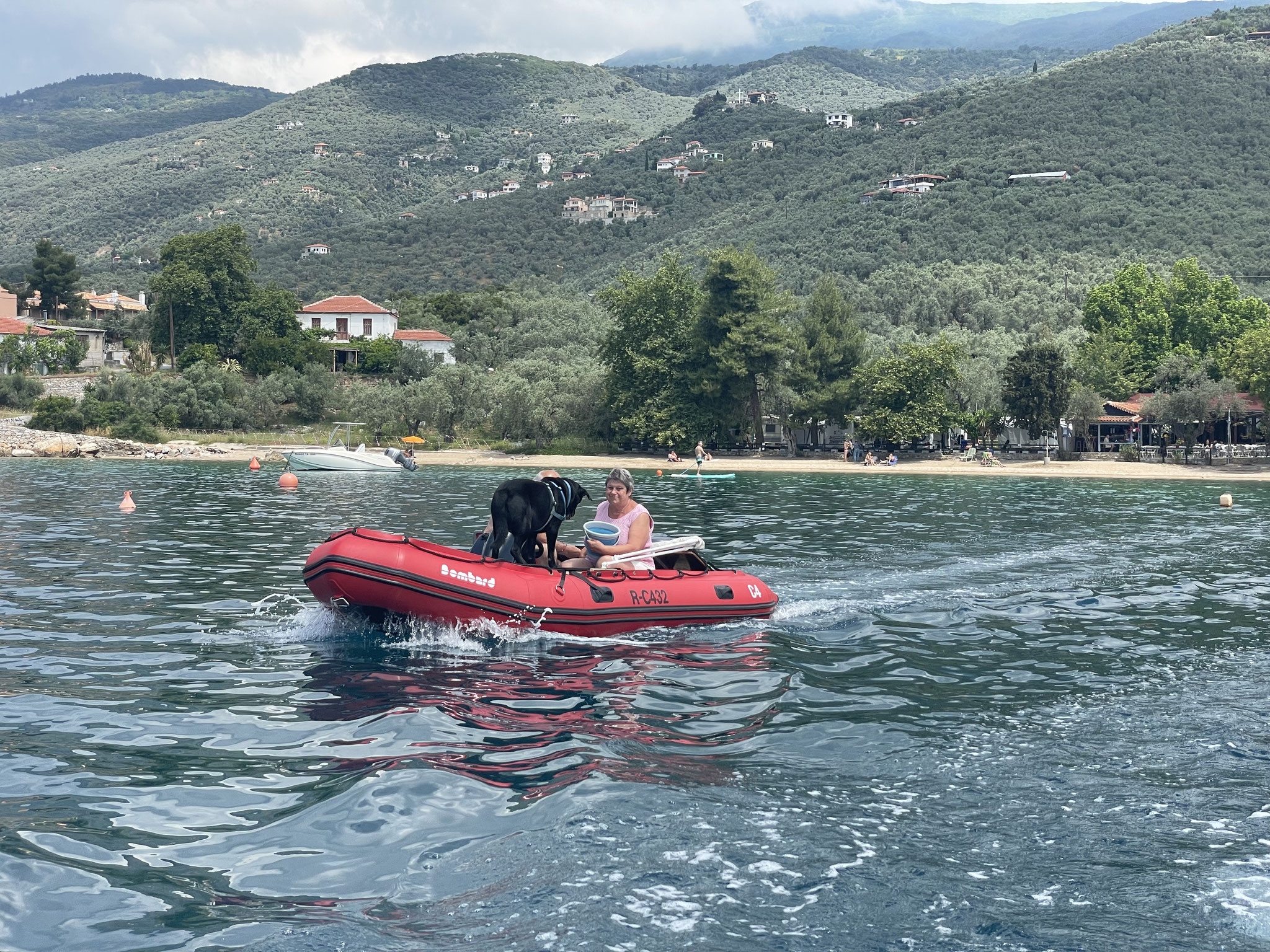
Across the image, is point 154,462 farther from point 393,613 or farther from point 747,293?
point 393,613

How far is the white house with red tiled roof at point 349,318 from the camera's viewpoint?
94312 mm

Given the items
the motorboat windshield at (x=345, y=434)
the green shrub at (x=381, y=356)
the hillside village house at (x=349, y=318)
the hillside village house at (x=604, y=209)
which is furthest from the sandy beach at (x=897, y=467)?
the hillside village house at (x=604, y=209)

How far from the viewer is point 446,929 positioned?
572 centimetres

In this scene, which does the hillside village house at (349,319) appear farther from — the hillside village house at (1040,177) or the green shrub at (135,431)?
the hillside village house at (1040,177)

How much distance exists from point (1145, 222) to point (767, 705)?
10566 cm

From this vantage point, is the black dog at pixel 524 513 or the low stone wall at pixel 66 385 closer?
the black dog at pixel 524 513

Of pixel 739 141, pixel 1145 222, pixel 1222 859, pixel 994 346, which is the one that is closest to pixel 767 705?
pixel 1222 859

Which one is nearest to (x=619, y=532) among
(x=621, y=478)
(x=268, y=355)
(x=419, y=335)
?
(x=621, y=478)

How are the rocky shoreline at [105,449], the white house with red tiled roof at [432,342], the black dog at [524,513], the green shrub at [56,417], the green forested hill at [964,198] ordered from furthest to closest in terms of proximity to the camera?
the green forested hill at [964,198] < the white house with red tiled roof at [432,342] < the green shrub at [56,417] < the rocky shoreline at [105,449] < the black dog at [524,513]

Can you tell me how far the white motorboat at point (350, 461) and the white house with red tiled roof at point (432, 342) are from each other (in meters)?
35.9

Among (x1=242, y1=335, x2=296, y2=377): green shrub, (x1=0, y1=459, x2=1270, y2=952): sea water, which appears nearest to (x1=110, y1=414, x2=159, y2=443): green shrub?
(x1=242, y1=335, x2=296, y2=377): green shrub

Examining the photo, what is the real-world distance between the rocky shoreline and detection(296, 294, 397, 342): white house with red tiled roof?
32.7 meters

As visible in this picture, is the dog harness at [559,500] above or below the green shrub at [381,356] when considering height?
below

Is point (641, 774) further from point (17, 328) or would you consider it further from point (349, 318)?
point (349, 318)
